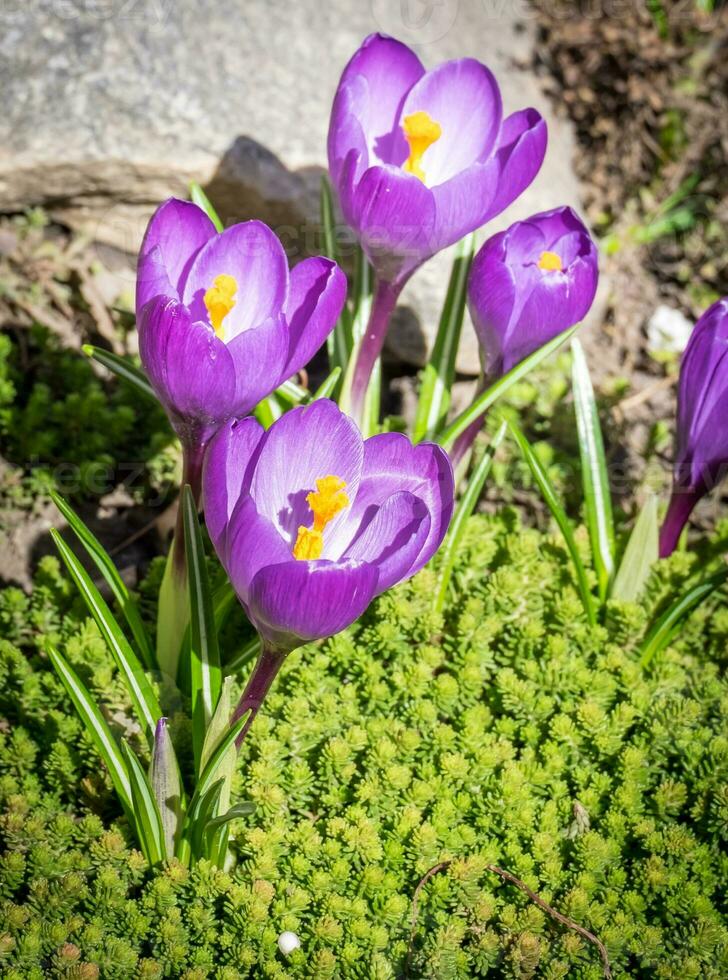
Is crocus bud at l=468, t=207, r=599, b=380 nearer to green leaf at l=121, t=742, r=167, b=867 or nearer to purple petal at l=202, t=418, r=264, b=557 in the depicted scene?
purple petal at l=202, t=418, r=264, b=557

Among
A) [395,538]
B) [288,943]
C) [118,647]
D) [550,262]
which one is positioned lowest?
[288,943]

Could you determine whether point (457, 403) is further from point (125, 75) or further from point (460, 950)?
point (460, 950)

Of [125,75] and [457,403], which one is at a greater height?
[125,75]

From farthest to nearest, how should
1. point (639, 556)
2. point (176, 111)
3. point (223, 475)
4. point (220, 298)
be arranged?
point (176, 111)
point (639, 556)
point (220, 298)
point (223, 475)

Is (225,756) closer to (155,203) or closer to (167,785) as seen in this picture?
(167,785)

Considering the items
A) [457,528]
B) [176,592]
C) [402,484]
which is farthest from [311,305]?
[457,528]

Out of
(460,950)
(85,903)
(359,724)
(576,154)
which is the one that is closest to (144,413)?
(359,724)

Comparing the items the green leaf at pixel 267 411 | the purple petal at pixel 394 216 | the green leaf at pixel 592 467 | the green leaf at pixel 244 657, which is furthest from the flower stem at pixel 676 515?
the green leaf at pixel 244 657
